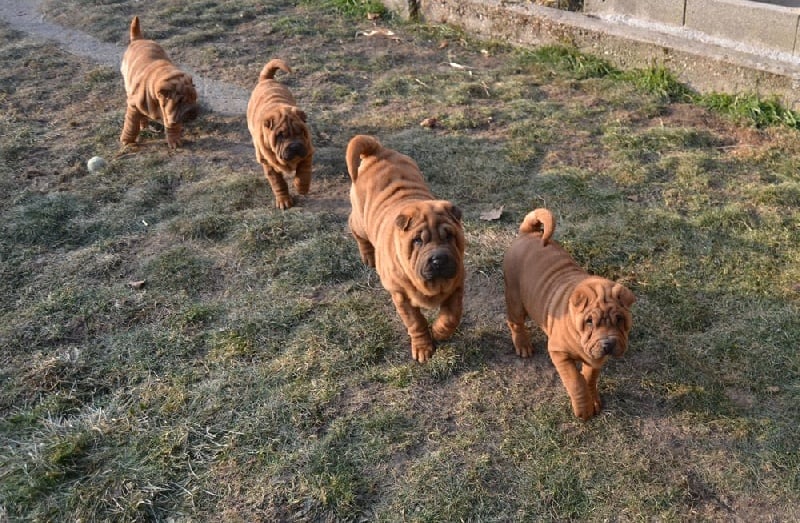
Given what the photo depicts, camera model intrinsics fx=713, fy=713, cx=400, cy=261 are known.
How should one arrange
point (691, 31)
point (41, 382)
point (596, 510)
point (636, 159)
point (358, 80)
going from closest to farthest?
1. point (596, 510)
2. point (41, 382)
3. point (636, 159)
4. point (691, 31)
5. point (358, 80)

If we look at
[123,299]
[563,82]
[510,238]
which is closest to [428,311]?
[510,238]

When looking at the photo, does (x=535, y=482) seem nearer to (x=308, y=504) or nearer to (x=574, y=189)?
(x=308, y=504)

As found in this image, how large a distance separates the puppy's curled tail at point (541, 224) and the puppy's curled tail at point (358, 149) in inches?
50.4

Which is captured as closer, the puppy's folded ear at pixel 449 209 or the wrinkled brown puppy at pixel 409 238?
the wrinkled brown puppy at pixel 409 238

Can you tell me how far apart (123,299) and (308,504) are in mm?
2459

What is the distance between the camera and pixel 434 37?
987cm

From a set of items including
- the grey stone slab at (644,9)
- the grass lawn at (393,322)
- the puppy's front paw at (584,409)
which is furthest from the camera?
the grey stone slab at (644,9)

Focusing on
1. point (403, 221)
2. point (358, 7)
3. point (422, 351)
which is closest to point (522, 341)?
point (422, 351)

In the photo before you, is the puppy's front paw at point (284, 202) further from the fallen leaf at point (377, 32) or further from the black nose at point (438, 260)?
the fallen leaf at point (377, 32)

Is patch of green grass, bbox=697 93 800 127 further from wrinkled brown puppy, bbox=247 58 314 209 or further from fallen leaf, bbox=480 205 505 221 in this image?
wrinkled brown puppy, bbox=247 58 314 209

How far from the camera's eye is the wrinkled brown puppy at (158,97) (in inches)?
279

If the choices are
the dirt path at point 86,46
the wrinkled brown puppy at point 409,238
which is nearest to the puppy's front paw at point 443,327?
the wrinkled brown puppy at point 409,238

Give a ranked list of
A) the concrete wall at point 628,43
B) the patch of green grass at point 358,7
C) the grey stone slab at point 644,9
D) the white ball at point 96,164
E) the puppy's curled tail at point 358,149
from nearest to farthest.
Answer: the puppy's curled tail at point 358,149, the concrete wall at point 628,43, the white ball at point 96,164, the grey stone slab at point 644,9, the patch of green grass at point 358,7

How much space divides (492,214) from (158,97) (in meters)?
3.62
